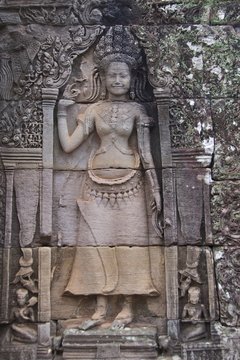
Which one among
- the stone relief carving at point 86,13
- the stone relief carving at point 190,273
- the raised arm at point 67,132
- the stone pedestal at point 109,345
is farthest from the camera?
the stone relief carving at point 86,13

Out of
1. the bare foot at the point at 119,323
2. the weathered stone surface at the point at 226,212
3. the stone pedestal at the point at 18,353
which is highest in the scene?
the weathered stone surface at the point at 226,212

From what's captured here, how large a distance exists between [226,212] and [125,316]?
152 cm

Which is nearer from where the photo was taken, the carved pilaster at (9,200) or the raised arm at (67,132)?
the carved pilaster at (9,200)

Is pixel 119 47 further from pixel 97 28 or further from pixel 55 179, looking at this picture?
pixel 55 179

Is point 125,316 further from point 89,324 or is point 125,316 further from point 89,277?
point 89,277

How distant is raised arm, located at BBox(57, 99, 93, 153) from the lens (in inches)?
243

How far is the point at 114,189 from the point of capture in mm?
6086

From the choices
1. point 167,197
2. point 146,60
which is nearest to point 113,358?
point 167,197

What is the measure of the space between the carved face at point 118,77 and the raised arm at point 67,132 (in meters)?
0.41

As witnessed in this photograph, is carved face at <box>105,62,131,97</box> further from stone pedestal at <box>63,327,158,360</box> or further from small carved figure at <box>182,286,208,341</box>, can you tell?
stone pedestal at <box>63,327,158,360</box>

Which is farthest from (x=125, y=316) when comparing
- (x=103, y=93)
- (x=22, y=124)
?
(x=103, y=93)

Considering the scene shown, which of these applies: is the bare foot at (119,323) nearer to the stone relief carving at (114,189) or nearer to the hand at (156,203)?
the stone relief carving at (114,189)

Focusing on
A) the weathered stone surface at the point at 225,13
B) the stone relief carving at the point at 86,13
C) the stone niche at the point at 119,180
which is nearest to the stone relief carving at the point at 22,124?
the stone niche at the point at 119,180

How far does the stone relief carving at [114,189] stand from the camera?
233 inches
